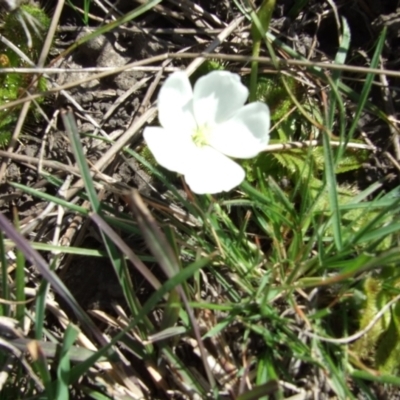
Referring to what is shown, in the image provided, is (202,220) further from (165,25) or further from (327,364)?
(165,25)

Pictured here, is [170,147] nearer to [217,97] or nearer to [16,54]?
[217,97]

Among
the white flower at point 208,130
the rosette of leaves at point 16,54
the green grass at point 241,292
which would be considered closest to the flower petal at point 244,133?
the white flower at point 208,130

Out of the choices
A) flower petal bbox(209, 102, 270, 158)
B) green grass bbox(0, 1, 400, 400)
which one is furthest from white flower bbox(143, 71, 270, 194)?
green grass bbox(0, 1, 400, 400)

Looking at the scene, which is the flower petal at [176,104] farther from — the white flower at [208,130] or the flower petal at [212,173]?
the flower petal at [212,173]

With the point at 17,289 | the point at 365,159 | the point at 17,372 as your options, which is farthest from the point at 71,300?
the point at 365,159

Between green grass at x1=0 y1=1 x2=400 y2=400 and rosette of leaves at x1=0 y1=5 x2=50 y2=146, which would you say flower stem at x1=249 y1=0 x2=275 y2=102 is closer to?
green grass at x1=0 y1=1 x2=400 y2=400

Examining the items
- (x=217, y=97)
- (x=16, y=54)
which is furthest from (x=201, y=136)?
(x=16, y=54)
